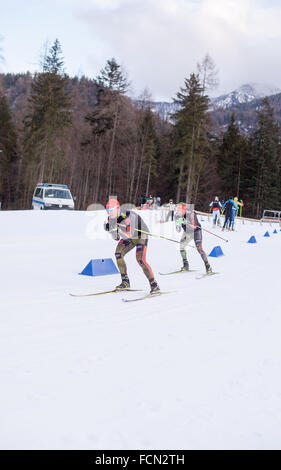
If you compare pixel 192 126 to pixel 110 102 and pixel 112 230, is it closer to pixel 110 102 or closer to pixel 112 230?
pixel 110 102

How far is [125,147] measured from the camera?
45031 mm

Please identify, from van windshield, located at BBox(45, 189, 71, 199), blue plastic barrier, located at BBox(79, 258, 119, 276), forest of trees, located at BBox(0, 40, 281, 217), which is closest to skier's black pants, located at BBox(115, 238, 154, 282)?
blue plastic barrier, located at BBox(79, 258, 119, 276)

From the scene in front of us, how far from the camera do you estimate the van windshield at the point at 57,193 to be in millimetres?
20344

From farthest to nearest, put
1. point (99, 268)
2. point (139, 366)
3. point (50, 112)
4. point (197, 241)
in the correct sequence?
point (50, 112)
point (197, 241)
point (99, 268)
point (139, 366)

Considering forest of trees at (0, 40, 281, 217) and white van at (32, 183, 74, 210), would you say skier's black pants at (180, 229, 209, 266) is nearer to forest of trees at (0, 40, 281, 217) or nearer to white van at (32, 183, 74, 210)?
white van at (32, 183, 74, 210)

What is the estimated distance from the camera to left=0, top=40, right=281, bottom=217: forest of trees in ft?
109

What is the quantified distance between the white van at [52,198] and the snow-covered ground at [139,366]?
11.6 meters

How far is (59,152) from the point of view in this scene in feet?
109

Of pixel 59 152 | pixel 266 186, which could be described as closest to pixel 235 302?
pixel 59 152

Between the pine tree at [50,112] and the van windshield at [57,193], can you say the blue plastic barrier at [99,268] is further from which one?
the pine tree at [50,112]

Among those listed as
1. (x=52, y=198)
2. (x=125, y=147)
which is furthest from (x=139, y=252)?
(x=125, y=147)

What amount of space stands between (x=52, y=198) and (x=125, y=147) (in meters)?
26.3

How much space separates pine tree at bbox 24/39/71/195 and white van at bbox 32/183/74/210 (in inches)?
480
